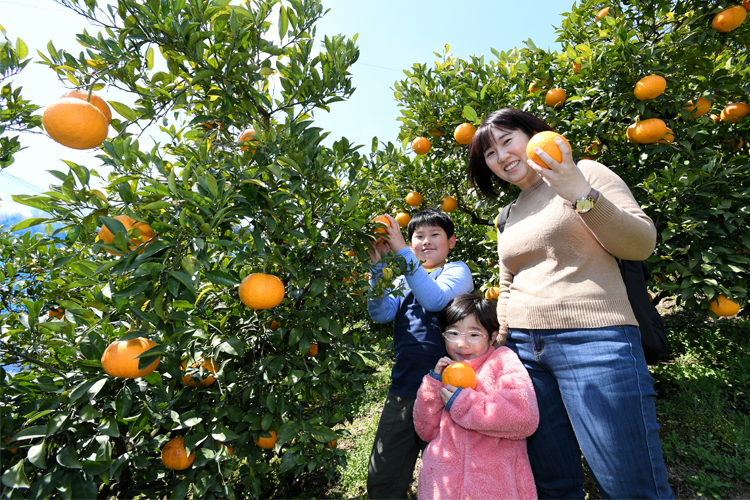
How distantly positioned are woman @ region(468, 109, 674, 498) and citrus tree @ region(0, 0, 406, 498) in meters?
0.58

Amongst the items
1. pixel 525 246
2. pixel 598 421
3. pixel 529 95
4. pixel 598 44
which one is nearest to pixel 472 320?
pixel 525 246

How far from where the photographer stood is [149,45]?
1.13 m

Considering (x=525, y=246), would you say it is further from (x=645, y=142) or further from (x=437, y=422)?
(x=645, y=142)

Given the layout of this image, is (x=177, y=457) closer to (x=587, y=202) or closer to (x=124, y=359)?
(x=124, y=359)

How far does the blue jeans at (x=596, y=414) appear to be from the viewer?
1.06 m

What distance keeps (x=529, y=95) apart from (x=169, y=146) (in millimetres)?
2125

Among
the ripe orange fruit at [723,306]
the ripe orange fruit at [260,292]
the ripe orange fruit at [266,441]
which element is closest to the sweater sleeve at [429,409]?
the ripe orange fruit at [266,441]

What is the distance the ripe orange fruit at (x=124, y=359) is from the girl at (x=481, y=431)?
982mm

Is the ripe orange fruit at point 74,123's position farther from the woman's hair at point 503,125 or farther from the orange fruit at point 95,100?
the woman's hair at point 503,125

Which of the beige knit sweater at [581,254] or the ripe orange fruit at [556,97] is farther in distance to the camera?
the ripe orange fruit at [556,97]

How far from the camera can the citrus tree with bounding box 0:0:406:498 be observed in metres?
0.99

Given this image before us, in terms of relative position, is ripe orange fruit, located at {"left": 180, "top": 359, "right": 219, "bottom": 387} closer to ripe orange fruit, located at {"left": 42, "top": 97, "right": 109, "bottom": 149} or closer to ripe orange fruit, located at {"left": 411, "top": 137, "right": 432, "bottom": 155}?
ripe orange fruit, located at {"left": 42, "top": 97, "right": 109, "bottom": 149}

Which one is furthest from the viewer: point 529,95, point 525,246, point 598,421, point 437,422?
point 529,95

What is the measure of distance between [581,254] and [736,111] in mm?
2011
